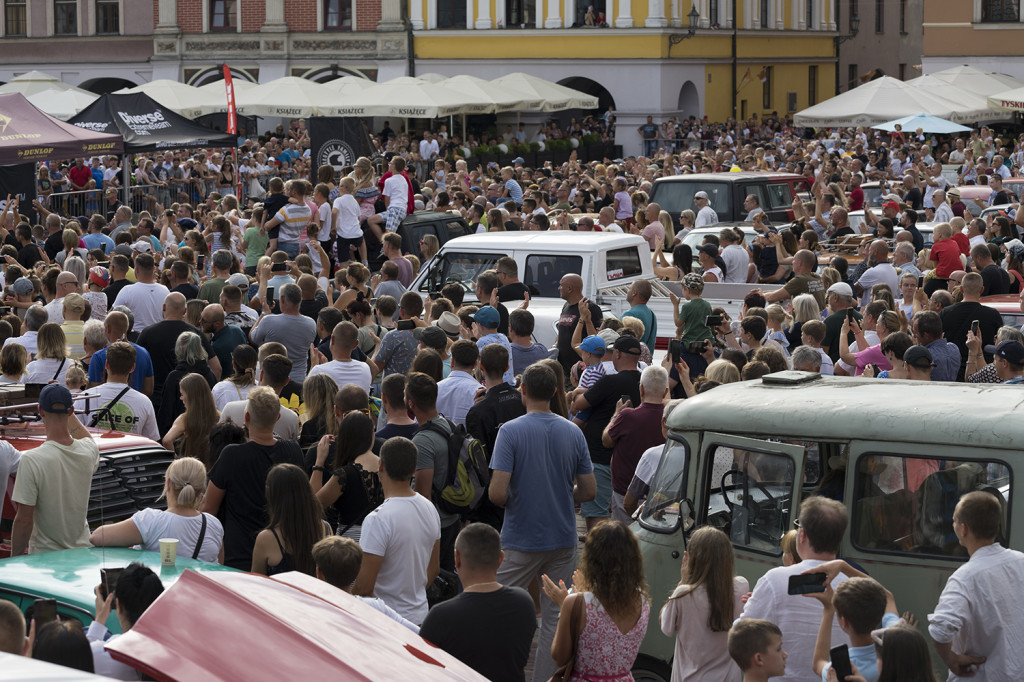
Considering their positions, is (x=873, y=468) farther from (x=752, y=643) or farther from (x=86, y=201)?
(x=86, y=201)

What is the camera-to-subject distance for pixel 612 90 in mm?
49281

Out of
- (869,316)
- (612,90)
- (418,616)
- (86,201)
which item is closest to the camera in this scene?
(418,616)

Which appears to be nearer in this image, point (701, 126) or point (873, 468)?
point (873, 468)

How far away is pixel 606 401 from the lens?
9258 mm

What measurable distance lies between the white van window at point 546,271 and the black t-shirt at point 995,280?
3.88 metres

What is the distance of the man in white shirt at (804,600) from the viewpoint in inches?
219

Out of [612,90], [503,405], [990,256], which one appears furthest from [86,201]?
→ [612,90]

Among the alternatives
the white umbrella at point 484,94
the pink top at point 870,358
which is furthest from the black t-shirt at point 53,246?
the white umbrella at point 484,94

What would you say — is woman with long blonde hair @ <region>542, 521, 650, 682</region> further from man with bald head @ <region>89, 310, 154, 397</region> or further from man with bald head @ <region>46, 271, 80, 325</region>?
man with bald head @ <region>46, 271, 80, 325</region>

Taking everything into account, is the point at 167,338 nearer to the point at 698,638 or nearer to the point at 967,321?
the point at 698,638

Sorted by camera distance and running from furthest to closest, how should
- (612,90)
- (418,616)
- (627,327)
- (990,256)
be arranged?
(612,90) < (990,256) < (627,327) < (418,616)

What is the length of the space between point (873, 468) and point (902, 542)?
338mm

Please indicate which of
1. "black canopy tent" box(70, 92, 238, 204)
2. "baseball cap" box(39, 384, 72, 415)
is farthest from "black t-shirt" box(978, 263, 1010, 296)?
"black canopy tent" box(70, 92, 238, 204)

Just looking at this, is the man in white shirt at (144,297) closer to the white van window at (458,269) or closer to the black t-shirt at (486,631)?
the white van window at (458,269)
